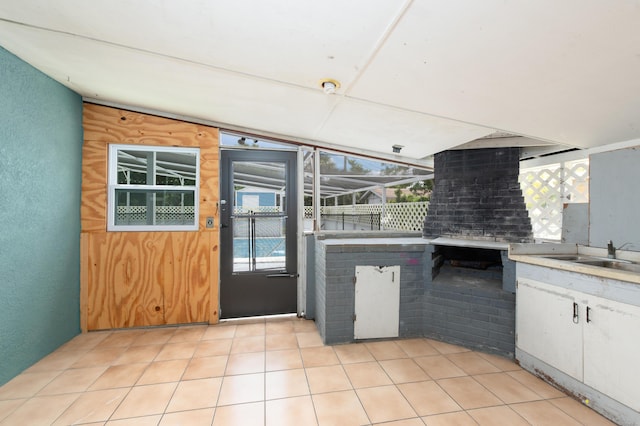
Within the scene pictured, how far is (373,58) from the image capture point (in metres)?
1.75

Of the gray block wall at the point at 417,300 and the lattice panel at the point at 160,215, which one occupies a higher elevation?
the lattice panel at the point at 160,215

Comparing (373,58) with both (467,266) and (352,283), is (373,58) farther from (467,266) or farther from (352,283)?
(467,266)

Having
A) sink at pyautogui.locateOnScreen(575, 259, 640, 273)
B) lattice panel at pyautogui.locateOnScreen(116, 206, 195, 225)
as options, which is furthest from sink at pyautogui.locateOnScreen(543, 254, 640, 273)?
lattice panel at pyautogui.locateOnScreen(116, 206, 195, 225)

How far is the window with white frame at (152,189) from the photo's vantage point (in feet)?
11.2

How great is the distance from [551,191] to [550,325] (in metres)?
1.70

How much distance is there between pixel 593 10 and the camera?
3.86 ft

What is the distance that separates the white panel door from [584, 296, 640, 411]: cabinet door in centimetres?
155

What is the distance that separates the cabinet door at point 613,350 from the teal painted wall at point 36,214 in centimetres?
453

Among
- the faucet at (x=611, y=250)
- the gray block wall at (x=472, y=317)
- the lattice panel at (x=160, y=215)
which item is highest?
the lattice panel at (x=160, y=215)

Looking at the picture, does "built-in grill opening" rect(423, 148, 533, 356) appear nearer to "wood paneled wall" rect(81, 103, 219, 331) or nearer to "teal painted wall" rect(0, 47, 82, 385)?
"wood paneled wall" rect(81, 103, 219, 331)

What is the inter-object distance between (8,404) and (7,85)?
247cm

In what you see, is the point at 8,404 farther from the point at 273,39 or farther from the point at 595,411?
the point at 595,411

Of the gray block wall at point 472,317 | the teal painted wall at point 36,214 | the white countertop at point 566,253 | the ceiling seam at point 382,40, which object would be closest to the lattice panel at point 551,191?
the white countertop at point 566,253

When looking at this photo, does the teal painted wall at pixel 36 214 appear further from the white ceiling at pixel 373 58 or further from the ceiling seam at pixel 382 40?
the ceiling seam at pixel 382 40
